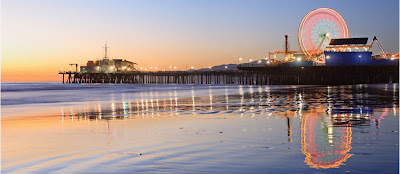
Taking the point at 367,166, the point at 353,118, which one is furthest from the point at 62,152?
the point at 353,118

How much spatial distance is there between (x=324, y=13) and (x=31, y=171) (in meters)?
82.6

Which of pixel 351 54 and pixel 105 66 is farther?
pixel 105 66

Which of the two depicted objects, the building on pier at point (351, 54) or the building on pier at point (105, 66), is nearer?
the building on pier at point (351, 54)

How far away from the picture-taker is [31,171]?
748 centimetres

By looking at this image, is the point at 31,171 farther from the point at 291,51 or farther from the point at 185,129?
the point at 291,51

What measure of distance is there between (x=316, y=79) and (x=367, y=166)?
94.1 m

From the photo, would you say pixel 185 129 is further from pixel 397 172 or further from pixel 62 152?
pixel 397 172

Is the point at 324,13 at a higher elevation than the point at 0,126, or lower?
higher

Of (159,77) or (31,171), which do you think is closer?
(31,171)

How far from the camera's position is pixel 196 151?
9.16 m

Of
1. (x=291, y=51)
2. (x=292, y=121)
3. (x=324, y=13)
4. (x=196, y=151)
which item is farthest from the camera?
(x=291, y=51)

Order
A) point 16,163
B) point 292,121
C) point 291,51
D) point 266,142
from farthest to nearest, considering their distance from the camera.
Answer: point 291,51, point 292,121, point 266,142, point 16,163

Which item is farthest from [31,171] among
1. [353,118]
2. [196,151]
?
[353,118]

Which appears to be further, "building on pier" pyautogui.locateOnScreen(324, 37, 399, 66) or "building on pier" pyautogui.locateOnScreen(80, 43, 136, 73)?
"building on pier" pyautogui.locateOnScreen(80, 43, 136, 73)
